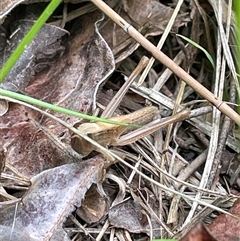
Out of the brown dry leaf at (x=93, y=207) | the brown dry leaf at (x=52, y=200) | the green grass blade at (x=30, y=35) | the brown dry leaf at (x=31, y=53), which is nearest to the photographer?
the green grass blade at (x=30, y=35)

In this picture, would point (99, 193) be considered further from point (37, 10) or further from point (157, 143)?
point (37, 10)

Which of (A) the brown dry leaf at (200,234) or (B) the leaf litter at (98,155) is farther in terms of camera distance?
(B) the leaf litter at (98,155)

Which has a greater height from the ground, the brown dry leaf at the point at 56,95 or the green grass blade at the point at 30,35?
the green grass blade at the point at 30,35

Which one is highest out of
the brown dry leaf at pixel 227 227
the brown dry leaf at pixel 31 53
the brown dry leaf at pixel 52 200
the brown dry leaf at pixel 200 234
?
the brown dry leaf at pixel 31 53

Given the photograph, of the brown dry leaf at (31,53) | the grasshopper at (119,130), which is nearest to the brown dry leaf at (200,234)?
the grasshopper at (119,130)

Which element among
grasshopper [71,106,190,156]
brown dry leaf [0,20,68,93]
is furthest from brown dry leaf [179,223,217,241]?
brown dry leaf [0,20,68,93]

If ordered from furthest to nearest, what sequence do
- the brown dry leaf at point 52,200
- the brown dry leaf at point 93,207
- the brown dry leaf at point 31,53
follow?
the brown dry leaf at point 31,53, the brown dry leaf at point 93,207, the brown dry leaf at point 52,200

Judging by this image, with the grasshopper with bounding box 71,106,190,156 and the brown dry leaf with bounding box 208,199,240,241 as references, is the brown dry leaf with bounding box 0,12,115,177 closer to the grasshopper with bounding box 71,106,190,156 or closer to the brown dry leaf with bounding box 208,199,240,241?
the grasshopper with bounding box 71,106,190,156

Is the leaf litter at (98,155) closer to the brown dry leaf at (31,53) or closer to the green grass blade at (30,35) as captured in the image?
the brown dry leaf at (31,53)
